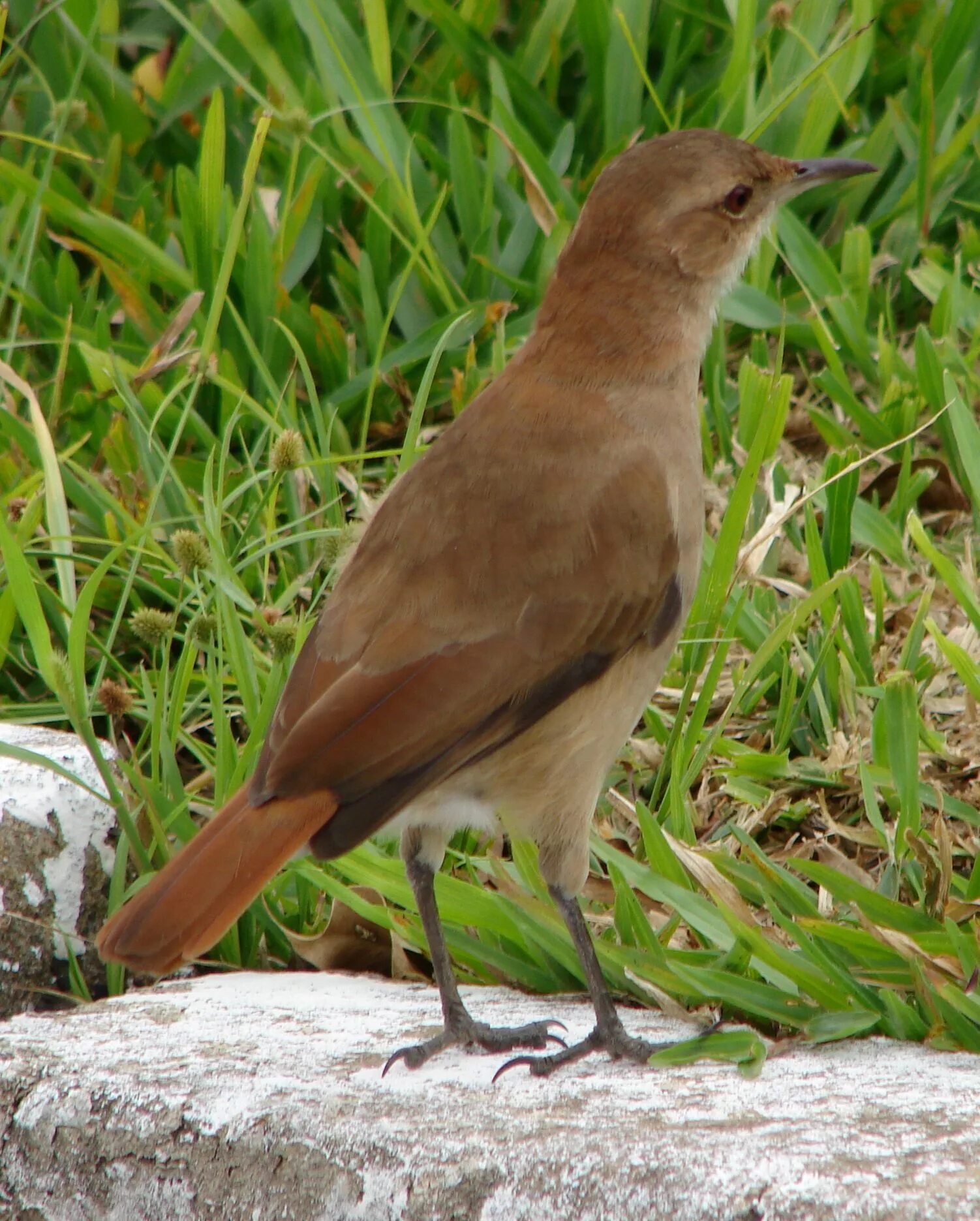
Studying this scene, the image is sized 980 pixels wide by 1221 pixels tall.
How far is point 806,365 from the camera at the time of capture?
546cm

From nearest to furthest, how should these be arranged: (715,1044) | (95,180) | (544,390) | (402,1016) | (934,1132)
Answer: (934,1132)
(715,1044)
(402,1016)
(544,390)
(95,180)

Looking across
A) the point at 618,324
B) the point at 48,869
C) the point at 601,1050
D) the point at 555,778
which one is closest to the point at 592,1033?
the point at 601,1050

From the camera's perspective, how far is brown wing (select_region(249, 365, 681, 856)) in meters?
3.19

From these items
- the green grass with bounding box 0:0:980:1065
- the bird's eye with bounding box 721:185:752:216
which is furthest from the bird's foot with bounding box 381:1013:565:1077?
the bird's eye with bounding box 721:185:752:216

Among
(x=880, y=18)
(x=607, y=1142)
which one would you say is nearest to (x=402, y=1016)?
(x=607, y=1142)

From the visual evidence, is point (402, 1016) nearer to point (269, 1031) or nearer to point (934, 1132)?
point (269, 1031)

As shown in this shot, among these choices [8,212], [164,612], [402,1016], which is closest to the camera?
[402,1016]

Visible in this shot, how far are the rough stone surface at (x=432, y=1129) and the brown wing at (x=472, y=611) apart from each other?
0.46 metres

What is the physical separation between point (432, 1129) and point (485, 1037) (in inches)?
24.1

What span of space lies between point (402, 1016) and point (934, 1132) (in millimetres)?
1299

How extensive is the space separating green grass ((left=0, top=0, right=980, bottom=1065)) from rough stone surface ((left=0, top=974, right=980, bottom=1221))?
0.83 ft

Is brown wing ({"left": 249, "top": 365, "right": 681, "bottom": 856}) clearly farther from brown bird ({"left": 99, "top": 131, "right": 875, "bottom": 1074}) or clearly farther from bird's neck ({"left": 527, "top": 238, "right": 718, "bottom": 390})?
bird's neck ({"left": 527, "top": 238, "right": 718, "bottom": 390})

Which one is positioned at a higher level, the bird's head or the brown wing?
the bird's head

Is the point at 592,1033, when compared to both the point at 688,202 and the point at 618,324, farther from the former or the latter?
the point at 688,202
